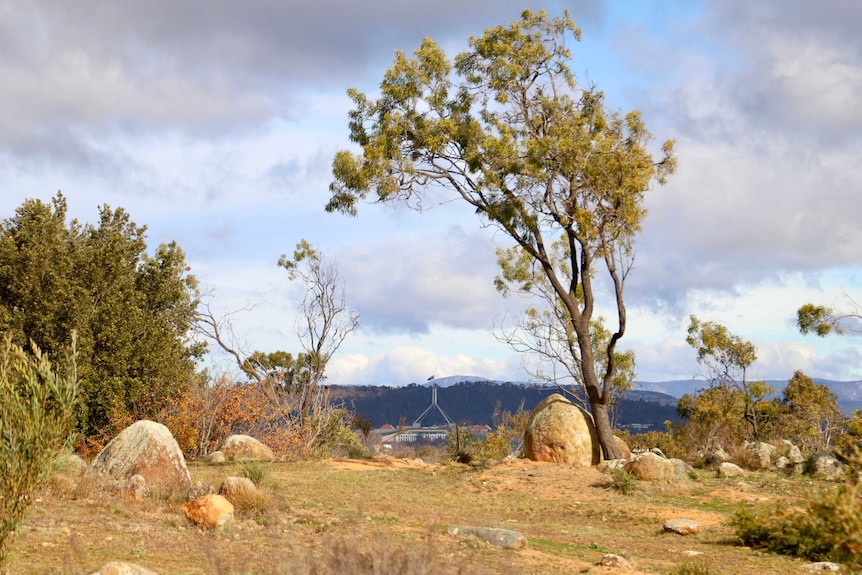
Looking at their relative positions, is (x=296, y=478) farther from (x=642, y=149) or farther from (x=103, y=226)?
(x=103, y=226)

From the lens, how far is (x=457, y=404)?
122000 millimetres

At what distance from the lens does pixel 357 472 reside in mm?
21000

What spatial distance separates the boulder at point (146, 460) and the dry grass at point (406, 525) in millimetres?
1284

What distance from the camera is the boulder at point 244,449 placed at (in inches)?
961

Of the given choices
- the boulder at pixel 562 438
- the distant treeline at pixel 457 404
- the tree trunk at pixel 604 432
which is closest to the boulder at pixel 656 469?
the boulder at pixel 562 438

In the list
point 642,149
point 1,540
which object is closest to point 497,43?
point 642,149

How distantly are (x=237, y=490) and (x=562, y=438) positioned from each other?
38.1 ft

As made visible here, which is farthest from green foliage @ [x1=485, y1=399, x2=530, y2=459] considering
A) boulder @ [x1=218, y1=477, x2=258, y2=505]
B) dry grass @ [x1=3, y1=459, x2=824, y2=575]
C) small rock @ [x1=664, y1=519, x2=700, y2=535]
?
boulder @ [x1=218, y1=477, x2=258, y2=505]

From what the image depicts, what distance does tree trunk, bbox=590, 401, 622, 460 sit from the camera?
875 inches

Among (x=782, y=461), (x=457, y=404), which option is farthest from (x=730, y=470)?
(x=457, y=404)

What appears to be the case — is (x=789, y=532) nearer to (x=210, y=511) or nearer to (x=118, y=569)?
(x=210, y=511)

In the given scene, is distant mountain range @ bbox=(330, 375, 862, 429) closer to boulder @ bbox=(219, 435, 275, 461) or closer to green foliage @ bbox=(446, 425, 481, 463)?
green foliage @ bbox=(446, 425, 481, 463)

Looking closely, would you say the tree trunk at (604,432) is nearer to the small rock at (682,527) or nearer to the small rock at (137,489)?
the small rock at (682,527)

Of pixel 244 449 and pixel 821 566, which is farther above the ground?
pixel 244 449
